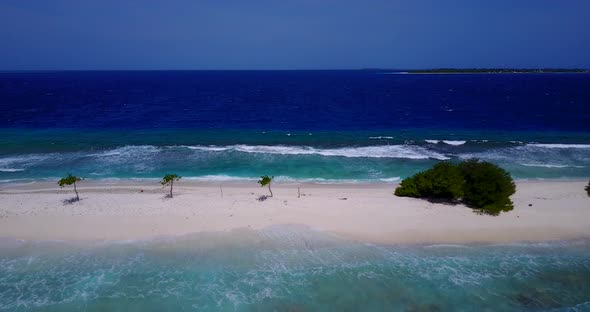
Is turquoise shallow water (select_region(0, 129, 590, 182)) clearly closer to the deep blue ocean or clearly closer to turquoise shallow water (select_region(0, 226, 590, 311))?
the deep blue ocean

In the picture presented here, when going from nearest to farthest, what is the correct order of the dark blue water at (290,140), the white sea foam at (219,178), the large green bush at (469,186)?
the large green bush at (469,186), the white sea foam at (219,178), the dark blue water at (290,140)

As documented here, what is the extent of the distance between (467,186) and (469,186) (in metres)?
0.15

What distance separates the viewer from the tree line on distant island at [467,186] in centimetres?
2344

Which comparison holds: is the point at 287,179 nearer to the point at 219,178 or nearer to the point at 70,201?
the point at 219,178

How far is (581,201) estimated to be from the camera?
80.9ft

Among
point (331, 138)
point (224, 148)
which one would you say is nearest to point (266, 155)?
point (224, 148)

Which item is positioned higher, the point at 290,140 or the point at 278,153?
the point at 290,140

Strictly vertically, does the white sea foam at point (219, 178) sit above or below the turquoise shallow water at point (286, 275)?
above

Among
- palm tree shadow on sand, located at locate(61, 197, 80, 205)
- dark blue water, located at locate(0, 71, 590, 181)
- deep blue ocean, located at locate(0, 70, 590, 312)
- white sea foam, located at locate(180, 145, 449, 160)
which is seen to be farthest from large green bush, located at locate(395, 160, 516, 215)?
palm tree shadow on sand, located at locate(61, 197, 80, 205)

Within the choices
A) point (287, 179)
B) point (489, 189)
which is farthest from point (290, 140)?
point (489, 189)

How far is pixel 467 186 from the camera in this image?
24391 millimetres

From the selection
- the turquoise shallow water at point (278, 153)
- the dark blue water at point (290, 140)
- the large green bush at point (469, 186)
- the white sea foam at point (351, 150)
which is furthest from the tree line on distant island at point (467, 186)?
the white sea foam at point (351, 150)

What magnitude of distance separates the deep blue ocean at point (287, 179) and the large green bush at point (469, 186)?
429cm

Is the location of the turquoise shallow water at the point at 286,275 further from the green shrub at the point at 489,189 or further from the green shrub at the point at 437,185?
the green shrub at the point at 437,185
